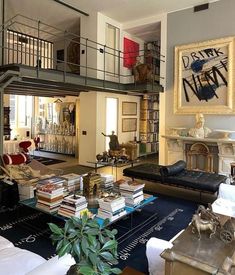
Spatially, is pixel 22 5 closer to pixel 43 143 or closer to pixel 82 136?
pixel 82 136

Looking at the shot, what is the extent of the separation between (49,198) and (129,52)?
6.38 meters

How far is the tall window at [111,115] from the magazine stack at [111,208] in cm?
484

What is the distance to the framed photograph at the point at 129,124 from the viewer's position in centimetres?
831

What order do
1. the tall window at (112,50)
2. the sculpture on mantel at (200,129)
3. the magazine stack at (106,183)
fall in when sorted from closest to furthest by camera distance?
the magazine stack at (106,183) < the sculpture on mantel at (200,129) < the tall window at (112,50)

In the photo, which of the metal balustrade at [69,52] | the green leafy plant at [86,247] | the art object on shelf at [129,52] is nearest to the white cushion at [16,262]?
the green leafy plant at [86,247]

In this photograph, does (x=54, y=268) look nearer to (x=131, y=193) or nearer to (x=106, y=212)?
(x=106, y=212)

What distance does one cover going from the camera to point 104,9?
697 cm

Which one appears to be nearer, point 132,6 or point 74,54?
point 132,6

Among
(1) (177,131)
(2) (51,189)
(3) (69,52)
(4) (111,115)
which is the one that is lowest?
(2) (51,189)

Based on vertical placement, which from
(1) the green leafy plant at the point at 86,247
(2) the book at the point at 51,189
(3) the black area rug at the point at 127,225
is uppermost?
(1) the green leafy plant at the point at 86,247

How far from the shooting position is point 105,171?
22.1 ft

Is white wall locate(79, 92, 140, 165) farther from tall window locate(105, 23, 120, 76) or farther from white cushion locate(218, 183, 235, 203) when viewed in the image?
white cushion locate(218, 183, 235, 203)

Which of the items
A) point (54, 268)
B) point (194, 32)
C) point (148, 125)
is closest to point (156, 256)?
point (54, 268)

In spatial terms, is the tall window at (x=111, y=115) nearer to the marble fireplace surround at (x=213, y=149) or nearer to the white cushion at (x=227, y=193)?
the marble fireplace surround at (x=213, y=149)
